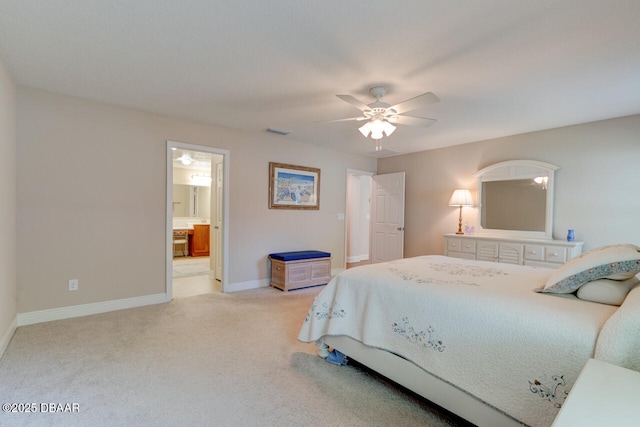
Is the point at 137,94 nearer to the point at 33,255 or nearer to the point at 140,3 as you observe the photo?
the point at 140,3

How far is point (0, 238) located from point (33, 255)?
801mm

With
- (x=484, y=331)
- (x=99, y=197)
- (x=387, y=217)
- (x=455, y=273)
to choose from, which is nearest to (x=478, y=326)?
(x=484, y=331)

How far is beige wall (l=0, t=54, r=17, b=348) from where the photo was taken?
244 centimetres

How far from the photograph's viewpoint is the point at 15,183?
2.95m

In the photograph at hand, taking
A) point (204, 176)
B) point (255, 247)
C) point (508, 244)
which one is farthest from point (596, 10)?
point (204, 176)

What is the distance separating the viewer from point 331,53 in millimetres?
2260

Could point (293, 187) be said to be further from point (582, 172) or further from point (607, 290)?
point (607, 290)

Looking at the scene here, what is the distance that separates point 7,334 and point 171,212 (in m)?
1.86

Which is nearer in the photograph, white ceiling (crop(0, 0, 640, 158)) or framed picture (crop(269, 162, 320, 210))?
white ceiling (crop(0, 0, 640, 158))

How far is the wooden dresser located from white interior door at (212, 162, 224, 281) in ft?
11.7

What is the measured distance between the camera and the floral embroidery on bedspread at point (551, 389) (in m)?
1.26

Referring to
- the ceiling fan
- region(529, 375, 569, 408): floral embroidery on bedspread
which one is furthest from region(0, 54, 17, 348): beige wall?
region(529, 375, 569, 408): floral embroidery on bedspread

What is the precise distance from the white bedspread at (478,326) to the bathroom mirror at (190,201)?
6.77 m

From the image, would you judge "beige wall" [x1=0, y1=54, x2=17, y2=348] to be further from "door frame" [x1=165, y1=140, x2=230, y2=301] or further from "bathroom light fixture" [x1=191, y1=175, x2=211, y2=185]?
"bathroom light fixture" [x1=191, y1=175, x2=211, y2=185]
